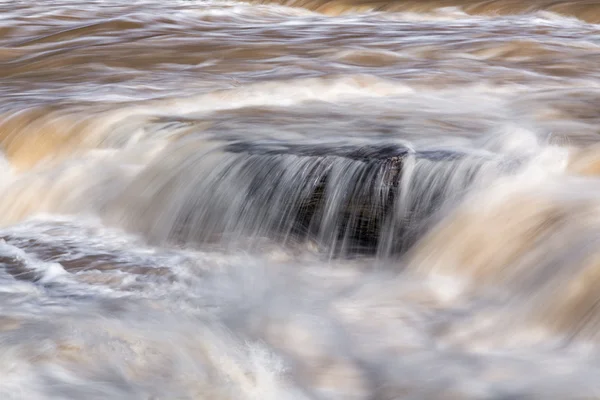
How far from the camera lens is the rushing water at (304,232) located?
2789 millimetres

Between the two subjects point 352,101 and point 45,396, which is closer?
point 45,396

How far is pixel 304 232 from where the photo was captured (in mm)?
3840

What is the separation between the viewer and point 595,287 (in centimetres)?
306

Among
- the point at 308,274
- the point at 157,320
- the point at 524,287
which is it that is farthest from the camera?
the point at 308,274

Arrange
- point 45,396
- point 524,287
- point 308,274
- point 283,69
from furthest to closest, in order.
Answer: point 283,69
point 308,274
point 524,287
point 45,396

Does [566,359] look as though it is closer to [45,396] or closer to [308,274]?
[308,274]

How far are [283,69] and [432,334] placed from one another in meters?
3.62

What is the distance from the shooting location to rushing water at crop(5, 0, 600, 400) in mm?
2789

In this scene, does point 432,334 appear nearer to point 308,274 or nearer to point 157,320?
point 308,274

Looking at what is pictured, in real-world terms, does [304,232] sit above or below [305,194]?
below

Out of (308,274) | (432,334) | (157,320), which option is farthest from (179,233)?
(432,334)

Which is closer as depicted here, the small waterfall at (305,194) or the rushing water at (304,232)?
the rushing water at (304,232)

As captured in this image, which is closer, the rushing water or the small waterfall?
the rushing water

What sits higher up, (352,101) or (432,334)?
(352,101)
